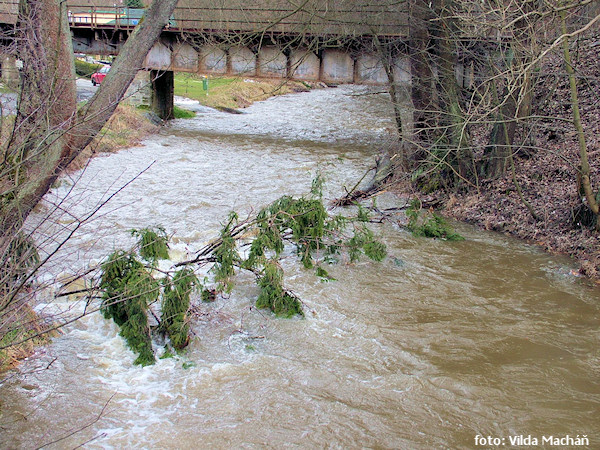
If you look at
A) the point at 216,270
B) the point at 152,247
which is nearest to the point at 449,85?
the point at 216,270

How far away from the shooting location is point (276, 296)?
331 inches

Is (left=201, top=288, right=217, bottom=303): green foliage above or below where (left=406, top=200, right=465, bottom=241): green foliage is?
below

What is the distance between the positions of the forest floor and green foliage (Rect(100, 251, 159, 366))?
659cm

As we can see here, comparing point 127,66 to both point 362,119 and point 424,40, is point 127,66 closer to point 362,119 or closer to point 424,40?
point 424,40

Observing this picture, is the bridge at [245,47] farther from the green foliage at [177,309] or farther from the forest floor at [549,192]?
the green foliage at [177,309]

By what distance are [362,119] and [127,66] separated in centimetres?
2147

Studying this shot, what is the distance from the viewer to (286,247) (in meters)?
11.3

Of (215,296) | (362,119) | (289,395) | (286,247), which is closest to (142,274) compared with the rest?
(215,296)

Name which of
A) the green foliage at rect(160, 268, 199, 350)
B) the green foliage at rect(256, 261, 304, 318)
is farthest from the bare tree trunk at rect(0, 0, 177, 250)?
the green foliage at rect(256, 261, 304, 318)

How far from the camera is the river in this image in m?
6.08

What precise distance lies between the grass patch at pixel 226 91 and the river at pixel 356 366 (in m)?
21.3

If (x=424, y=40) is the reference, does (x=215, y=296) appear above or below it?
below

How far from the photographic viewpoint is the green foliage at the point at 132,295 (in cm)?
714

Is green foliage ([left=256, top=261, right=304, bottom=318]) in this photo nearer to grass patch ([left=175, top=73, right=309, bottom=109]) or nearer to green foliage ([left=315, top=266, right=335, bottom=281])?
green foliage ([left=315, top=266, right=335, bottom=281])
